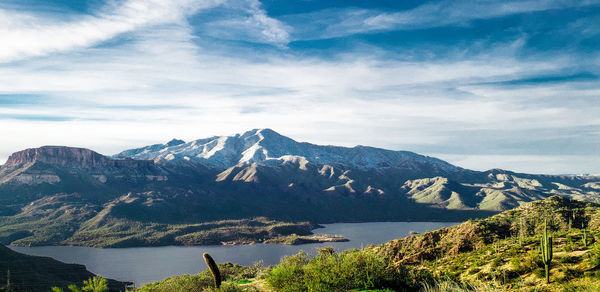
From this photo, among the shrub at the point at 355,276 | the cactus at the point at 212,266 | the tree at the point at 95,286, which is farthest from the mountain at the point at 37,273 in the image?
the shrub at the point at 355,276

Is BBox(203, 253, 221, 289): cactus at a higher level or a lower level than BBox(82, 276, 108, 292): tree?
higher

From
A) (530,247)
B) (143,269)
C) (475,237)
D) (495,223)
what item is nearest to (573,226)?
(495,223)

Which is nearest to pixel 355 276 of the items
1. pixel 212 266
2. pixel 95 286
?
pixel 212 266

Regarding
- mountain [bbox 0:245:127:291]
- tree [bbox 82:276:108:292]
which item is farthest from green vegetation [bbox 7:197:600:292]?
mountain [bbox 0:245:127:291]

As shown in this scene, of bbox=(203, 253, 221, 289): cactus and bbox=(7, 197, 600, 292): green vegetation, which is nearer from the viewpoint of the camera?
bbox=(203, 253, 221, 289): cactus

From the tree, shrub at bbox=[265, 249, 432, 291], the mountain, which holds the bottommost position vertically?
the mountain

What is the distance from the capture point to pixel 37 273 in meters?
128

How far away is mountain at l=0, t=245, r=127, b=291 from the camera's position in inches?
4451

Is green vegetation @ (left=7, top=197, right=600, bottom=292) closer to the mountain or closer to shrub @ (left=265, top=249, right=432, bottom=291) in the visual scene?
shrub @ (left=265, top=249, right=432, bottom=291)

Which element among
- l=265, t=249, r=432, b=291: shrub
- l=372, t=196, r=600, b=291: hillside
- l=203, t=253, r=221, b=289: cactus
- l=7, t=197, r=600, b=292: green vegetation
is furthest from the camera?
l=372, t=196, r=600, b=291: hillside

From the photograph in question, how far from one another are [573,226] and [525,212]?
10.1 metres

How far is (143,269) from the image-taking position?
191125mm

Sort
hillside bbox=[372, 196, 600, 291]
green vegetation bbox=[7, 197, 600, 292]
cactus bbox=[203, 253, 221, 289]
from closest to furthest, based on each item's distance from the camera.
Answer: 1. cactus bbox=[203, 253, 221, 289]
2. green vegetation bbox=[7, 197, 600, 292]
3. hillside bbox=[372, 196, 600, 291]

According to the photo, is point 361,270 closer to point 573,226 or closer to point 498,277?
point 498,277
